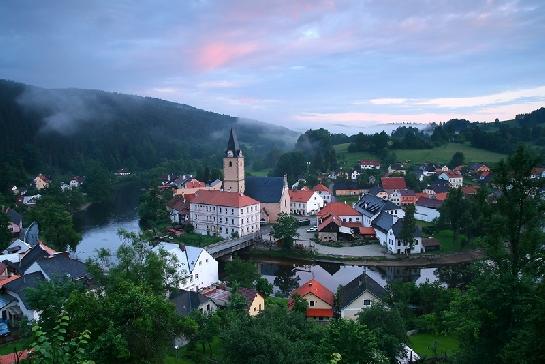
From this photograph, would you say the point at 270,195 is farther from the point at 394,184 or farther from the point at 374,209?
the point at 394,184

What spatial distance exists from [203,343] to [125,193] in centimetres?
6705

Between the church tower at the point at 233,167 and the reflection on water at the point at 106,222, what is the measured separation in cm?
1095

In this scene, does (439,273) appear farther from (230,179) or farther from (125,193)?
(125,193)

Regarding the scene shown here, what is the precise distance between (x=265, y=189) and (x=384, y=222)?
48.0 feet

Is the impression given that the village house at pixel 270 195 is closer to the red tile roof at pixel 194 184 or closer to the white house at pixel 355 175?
the red tile roof at pixel 194 184

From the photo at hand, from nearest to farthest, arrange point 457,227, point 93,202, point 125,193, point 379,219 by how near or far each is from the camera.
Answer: point 457,227 → point 379,219 → point 93,202 → point 125,193

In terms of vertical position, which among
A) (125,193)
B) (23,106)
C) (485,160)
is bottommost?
(125,193)

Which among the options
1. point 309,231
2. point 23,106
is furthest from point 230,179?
point 23,106

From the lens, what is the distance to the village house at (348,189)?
67.4 metres

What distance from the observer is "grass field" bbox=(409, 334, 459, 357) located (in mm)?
19263

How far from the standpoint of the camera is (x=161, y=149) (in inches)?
5635

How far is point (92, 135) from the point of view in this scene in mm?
146375

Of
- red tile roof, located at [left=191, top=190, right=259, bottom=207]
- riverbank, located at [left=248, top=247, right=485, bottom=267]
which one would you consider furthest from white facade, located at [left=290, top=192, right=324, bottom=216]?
riverbank, located at [left=248, top=247, right=485, bottom=267]

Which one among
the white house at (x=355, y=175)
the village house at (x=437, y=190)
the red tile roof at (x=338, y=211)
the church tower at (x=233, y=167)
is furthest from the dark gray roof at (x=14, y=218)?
the white house at (x=355, y=175)
